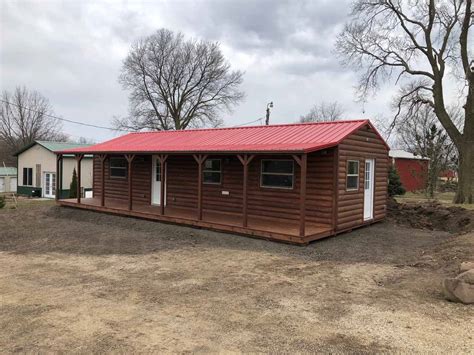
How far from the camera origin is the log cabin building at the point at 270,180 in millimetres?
9438

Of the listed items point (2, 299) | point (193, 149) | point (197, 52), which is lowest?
point (2, 299)

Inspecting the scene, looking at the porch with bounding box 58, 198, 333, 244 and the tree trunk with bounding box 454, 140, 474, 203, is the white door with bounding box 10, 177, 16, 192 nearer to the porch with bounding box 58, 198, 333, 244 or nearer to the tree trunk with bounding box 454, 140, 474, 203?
the porch with bounding box 58, 198, 333, 244

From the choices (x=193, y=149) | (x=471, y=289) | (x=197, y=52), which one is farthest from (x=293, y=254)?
(x=197, y=52)

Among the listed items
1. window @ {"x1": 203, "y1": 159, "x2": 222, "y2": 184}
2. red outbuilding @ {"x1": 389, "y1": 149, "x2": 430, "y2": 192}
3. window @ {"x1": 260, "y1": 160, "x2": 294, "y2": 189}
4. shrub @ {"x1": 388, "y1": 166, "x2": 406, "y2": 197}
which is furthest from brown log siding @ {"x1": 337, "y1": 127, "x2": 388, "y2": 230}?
red outbuilding @ {"x1": 389, "y1": 149, "x2": 430, "y2": 192}

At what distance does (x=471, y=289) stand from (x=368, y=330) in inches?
65.7

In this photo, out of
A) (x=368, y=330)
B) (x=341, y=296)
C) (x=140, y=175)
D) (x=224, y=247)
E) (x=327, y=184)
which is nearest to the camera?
(x=368, y=330)

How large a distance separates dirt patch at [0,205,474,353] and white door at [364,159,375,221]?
84.3 inches

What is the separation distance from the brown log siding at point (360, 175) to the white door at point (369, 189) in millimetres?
195

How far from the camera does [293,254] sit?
7.84 m

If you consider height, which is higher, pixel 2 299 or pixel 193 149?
pixel 193 149

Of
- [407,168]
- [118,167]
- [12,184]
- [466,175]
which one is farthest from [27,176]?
[407,168]

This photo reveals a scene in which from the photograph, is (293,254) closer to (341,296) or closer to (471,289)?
(341,296)

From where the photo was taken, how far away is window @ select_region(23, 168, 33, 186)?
27891 mm

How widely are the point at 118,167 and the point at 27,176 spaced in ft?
56.0
